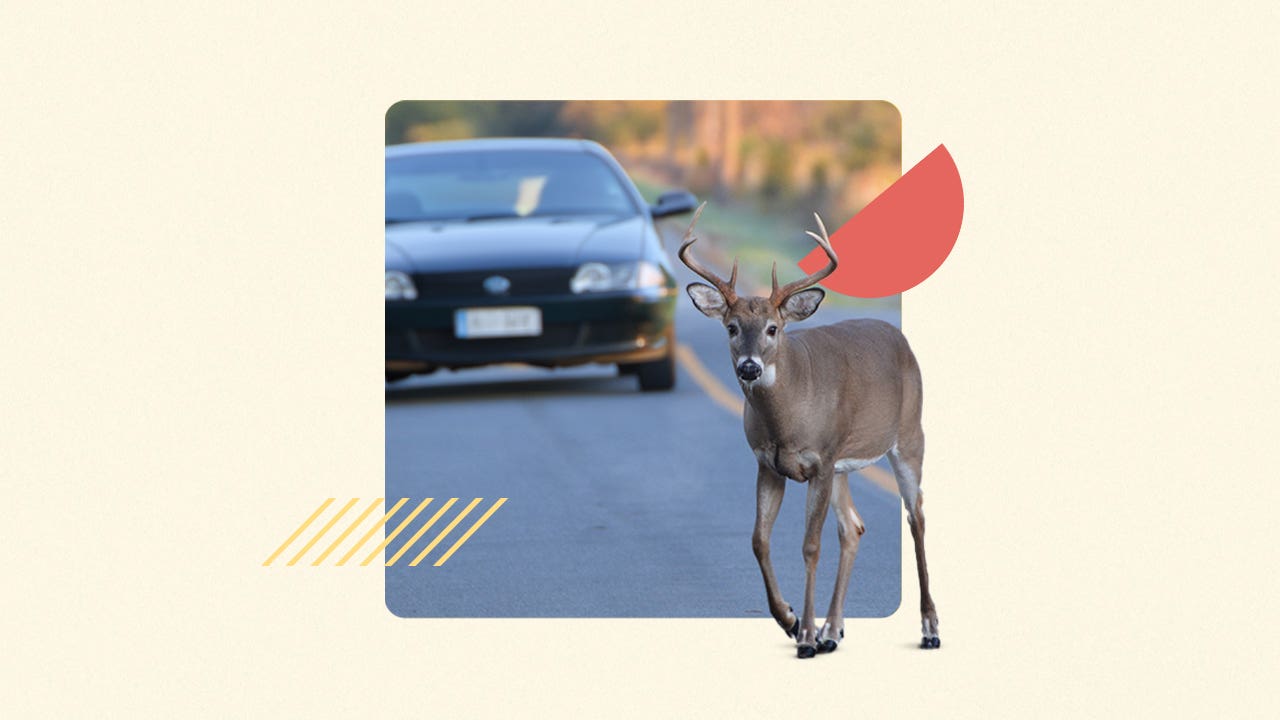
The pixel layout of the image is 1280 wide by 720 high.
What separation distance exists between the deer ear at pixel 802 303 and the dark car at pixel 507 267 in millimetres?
4090

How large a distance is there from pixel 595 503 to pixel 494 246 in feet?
6.59

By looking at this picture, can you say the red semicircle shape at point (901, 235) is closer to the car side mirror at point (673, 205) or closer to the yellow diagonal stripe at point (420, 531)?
the yellow diagonal stripe at point (420, 531)

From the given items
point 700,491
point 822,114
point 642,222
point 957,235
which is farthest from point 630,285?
point 822,114

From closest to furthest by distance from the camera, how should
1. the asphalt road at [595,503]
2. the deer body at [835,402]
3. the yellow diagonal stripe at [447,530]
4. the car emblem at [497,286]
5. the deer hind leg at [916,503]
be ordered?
the deer body at [835,402], the deer hind leg at [916,503], the asphalt road at [595,503], the yellow diagonal stripe at [447,530], the car emblem at [497,286]

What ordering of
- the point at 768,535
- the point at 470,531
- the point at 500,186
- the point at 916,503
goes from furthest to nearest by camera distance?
the point at 500,186, the point at 470,531, the point at 916,503, the point at 768,535

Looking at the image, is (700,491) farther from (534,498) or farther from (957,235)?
(957,235)

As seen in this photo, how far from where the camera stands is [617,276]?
1117cm

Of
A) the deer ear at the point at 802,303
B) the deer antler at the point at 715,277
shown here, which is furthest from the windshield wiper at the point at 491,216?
the deer ear at the point at 802,303

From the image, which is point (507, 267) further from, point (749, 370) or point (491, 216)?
point (749, 370)

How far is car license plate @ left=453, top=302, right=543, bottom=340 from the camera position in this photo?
35.2 feet

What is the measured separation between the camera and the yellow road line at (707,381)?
12703 millimetres

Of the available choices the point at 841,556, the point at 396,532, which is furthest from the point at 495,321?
the point at 841,556

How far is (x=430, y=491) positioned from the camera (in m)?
9.62

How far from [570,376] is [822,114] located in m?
6.56
